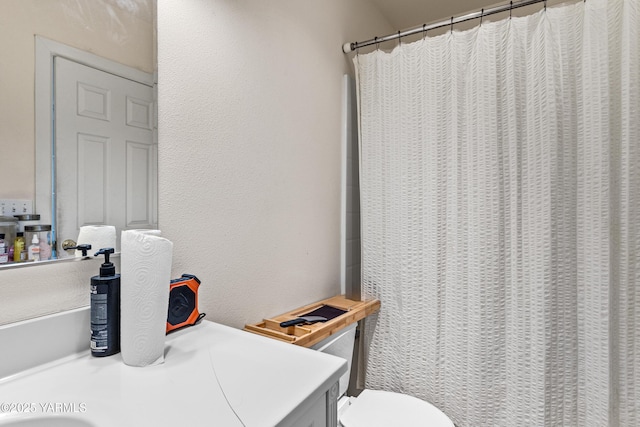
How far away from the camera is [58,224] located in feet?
2.46

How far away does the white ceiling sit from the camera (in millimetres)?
1956

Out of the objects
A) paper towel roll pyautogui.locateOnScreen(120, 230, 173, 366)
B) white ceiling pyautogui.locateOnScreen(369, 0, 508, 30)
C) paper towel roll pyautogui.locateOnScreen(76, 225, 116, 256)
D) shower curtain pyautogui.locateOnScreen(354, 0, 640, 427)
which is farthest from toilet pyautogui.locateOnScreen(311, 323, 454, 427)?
white ceiling pyautogui.locateOnScreen(369, 0, 508, 30)

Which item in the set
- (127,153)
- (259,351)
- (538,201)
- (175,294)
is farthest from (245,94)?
(538,201)

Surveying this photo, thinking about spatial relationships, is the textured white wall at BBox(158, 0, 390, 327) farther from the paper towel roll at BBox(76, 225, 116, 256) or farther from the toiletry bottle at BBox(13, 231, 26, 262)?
the toiletry bottle at BBox(13, 231, 26, 262)

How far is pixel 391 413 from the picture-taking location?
51.6 inches

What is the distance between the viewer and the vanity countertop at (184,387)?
56 centimetres

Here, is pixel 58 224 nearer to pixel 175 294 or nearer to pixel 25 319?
pixel 25 319

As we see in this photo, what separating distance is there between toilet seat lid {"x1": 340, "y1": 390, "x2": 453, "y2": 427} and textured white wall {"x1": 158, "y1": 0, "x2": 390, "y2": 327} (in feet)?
1.50

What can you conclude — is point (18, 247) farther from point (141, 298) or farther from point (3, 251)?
point (141, 298)

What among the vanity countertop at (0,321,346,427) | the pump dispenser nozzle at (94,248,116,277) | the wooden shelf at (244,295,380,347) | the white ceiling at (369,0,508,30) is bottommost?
the wooden shelf at (244,295,380,347)

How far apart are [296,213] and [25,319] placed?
2.99 ft

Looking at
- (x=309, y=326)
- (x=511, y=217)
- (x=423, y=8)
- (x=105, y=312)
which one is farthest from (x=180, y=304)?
(x=423, y=8)

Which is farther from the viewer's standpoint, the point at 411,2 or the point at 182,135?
the point at 411,2

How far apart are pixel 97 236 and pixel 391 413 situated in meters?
1.16
